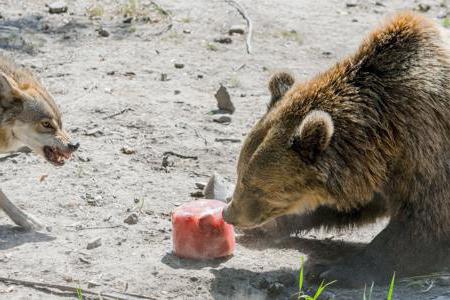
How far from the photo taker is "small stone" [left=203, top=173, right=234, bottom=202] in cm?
733

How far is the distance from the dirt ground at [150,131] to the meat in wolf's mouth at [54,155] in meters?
0.21

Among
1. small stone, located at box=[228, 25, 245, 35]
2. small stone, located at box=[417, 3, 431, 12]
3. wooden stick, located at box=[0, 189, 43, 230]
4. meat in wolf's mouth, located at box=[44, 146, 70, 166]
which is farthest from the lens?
small stone, located at box=[417, 3, 431, 12]

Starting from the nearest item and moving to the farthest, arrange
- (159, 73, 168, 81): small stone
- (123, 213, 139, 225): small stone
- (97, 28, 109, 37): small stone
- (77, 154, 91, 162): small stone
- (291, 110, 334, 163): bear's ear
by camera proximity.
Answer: (291, 110, 334, 163): bear's ear
(123, 213, 139, 225): small stone
(77, 154, 91, 162): small stone
(159, 73, 168, 81): small stone
(97, 28, 109, 37): small stone

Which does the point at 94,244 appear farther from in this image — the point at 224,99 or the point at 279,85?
the point at 224,99

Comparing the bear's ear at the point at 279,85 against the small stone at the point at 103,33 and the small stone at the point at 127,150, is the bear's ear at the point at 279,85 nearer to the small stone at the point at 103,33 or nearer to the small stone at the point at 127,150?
the small stone at the point at 127,150

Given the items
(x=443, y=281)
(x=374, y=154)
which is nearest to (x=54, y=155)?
(x=374, y=154)

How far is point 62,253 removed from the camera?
6.50 meters

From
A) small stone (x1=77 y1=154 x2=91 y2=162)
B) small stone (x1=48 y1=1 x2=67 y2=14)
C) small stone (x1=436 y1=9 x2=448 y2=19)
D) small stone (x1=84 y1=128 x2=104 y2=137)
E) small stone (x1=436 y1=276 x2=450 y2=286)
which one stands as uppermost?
small stone (x1=436 y1=276 x2=450 y2=286)

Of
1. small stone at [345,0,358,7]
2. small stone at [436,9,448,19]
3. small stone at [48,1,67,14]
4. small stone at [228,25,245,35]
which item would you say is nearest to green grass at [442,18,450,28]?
small stone at [436,9,448,19]

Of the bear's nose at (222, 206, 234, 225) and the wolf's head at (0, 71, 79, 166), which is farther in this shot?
the wolf's head at (0, 71, 79, 166)

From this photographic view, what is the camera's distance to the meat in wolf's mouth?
7.59 metres

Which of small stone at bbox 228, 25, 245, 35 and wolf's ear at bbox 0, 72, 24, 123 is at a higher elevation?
wolf's ear at bbox 0, 72, 24, 123

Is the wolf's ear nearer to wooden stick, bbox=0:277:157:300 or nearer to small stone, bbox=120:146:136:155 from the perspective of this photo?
small stone, bbox=120:146:136:155

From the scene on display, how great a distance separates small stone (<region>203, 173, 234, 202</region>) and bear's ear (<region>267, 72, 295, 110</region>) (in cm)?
106
